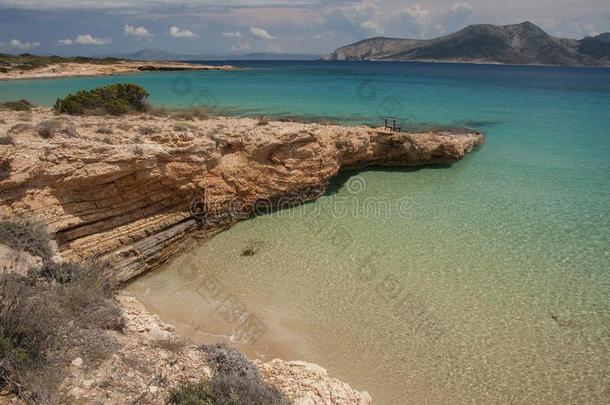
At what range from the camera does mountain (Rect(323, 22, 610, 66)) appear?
151875 millimetres

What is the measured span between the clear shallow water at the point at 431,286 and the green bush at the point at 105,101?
28.8 feet

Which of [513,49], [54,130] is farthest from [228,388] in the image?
[513,49]

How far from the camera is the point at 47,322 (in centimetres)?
465

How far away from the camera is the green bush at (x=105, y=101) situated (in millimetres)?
16297

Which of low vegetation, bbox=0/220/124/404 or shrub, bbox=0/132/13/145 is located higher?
shrub, bbox=0/132/13/145

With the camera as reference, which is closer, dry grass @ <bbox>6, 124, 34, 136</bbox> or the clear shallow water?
the clear shallow water

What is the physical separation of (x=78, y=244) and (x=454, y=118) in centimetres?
2449

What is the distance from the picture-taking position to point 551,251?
10.7 metres

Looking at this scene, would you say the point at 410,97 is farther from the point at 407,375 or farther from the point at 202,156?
the point at 407,375

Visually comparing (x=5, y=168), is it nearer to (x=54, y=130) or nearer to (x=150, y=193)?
(x=54, y=130)

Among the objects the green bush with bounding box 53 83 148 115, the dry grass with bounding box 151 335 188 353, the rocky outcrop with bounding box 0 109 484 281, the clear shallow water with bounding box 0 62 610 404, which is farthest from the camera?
the green bush with bounding box 53 83 148 115

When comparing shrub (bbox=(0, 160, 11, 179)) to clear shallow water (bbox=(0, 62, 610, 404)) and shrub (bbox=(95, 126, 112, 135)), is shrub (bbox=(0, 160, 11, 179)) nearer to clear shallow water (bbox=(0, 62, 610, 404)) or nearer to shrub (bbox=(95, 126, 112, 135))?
shrub (bbox=(95, 126, 112, 135))

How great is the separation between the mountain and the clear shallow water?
16388cm

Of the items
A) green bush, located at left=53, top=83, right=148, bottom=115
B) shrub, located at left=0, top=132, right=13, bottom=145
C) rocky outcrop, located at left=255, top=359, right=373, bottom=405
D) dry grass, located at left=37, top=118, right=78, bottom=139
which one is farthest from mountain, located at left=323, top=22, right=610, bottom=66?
rocky outcrop, located at left=255, top=359, right=373, bottom=405
